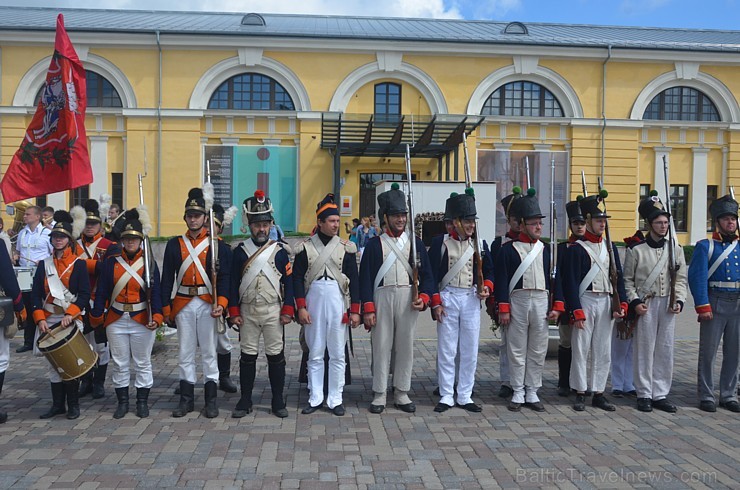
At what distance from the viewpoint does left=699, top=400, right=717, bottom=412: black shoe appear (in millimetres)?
6738

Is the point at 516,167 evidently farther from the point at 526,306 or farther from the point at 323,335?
the point at 323,335

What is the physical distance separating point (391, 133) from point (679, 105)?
39.7 feet

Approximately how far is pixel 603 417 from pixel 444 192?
45.0ft

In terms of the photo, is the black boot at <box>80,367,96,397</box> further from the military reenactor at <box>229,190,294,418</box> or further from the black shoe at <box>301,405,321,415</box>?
the black shoe at <box>301,405,321,415</box>

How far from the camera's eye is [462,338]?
688 cm

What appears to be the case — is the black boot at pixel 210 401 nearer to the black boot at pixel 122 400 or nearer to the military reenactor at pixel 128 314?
the military reenactor at pixel 128 314

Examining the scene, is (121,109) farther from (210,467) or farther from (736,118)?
(736,118)

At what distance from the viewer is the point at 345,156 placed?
25625 mm

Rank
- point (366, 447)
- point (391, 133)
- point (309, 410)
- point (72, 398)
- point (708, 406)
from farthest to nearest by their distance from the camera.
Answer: point (391, 133)
point (708, 406)
point (309, 410)
point (72, 398)
point (366, 447)

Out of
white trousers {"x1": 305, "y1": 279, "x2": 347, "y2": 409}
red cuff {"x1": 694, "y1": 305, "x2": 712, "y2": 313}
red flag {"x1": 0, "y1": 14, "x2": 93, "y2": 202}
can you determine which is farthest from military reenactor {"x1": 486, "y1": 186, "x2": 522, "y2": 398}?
red flag {"x1": 0, "y1": 14, "x2": 93, "y2": 202}

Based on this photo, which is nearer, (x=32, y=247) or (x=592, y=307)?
(x=592, y=307)

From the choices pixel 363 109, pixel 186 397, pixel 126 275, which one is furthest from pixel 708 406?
pixel 363 109

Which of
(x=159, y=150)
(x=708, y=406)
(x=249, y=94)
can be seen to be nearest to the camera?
(x=708, y=406)

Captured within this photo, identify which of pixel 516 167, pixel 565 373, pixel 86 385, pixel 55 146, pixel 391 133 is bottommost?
pixel 86 385
